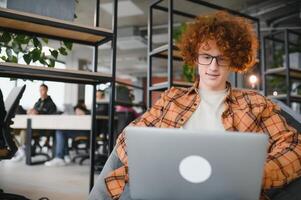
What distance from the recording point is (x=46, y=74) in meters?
1.90

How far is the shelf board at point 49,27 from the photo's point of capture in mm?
1861

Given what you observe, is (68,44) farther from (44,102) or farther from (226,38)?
(226,38)

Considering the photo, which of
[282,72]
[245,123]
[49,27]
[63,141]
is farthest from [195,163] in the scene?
[63,141]

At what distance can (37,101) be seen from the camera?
8.02 feet

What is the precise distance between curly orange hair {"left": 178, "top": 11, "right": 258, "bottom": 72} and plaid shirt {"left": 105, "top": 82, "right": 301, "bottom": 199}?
0.13 m

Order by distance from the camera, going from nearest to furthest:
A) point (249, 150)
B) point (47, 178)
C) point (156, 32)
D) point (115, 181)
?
point (249, 150)
point (115, 181)
point (47, 178)
point (156, 32)

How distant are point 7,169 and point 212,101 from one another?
11.5 ft

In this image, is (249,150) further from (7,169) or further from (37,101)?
(7,169)

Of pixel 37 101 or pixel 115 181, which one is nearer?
pixel 115 181

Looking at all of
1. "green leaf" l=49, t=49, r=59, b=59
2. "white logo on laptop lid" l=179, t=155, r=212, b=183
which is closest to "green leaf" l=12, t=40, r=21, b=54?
"green leaf" l=49, t=49, r=59, b=59

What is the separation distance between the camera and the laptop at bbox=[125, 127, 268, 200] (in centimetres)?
72

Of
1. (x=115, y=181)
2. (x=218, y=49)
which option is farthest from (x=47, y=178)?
(x=218, y=49)

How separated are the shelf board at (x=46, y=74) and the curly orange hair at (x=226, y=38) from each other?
2.62ft

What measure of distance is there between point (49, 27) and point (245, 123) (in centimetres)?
134
